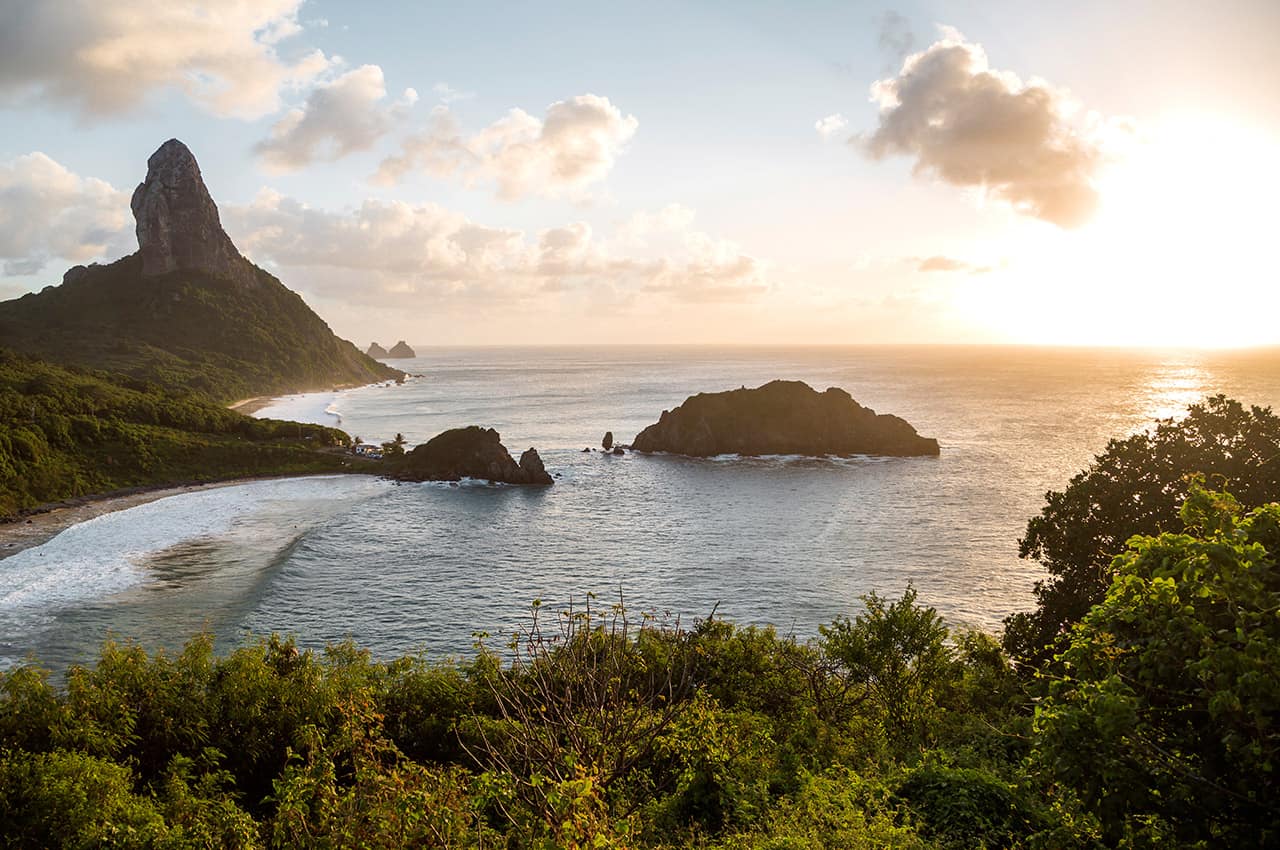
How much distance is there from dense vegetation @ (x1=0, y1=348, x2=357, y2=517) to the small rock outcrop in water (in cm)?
1306

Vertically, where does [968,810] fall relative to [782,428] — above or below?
below

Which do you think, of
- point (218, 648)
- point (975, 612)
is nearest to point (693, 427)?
point (975, 612)

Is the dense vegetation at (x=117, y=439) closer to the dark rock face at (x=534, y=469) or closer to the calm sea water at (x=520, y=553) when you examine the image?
the calm sea water at (x=520, y=553)

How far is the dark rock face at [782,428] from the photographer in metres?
138

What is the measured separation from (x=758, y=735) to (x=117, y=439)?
410 feet

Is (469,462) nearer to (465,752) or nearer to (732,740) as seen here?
(465,752)

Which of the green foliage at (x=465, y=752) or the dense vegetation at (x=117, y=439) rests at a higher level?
the dense vegetation at (x=117, y=439)

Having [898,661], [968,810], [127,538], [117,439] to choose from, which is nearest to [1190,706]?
[968,810]

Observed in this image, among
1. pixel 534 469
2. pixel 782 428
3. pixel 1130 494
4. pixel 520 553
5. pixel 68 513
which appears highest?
pixel 1130 494

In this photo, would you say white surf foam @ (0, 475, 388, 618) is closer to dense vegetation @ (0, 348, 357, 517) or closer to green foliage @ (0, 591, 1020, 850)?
dense vegetation @ (0, 348, 357, 517)

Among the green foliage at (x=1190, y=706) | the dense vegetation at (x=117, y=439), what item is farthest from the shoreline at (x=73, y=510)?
the green foliage at (x=1190, y=706)

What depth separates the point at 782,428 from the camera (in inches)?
5586

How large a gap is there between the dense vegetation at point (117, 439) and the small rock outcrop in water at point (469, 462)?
1306cm

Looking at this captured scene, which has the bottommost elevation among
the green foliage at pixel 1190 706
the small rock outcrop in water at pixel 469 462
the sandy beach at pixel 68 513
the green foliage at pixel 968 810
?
the green foliage at pixel 968 810
